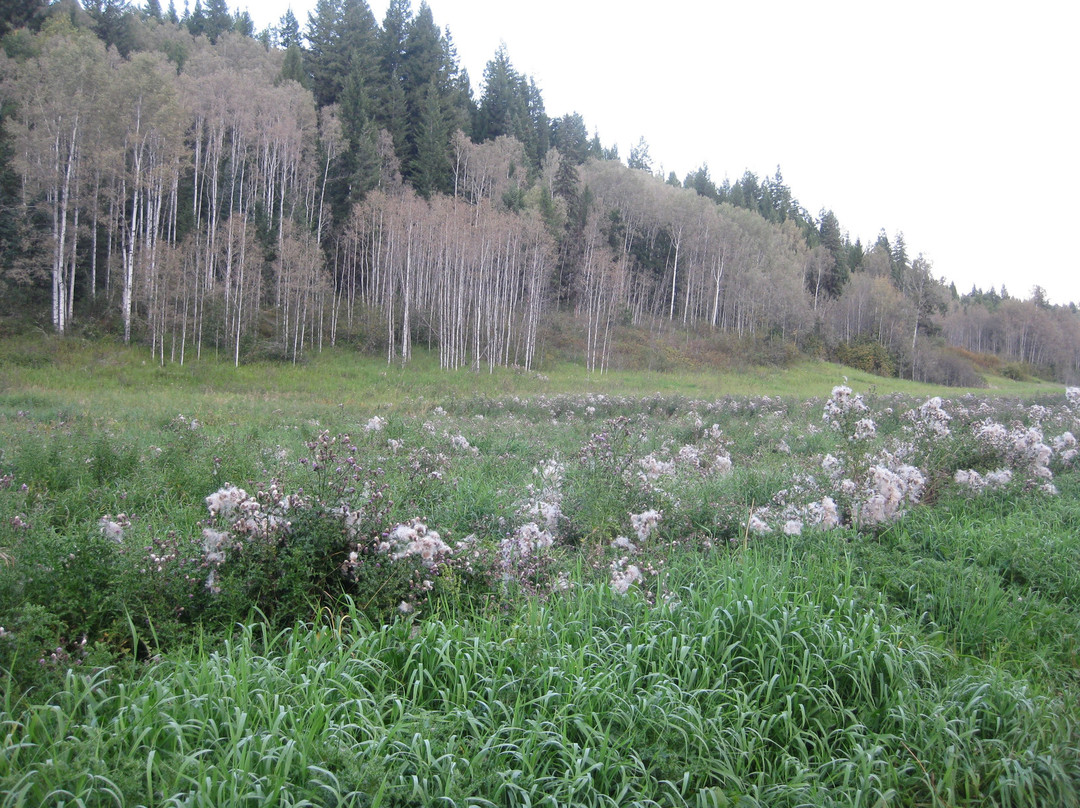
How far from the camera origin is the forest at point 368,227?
31125 millimetres

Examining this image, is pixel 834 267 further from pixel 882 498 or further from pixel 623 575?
pixel 623 575

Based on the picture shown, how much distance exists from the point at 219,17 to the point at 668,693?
91593 mm

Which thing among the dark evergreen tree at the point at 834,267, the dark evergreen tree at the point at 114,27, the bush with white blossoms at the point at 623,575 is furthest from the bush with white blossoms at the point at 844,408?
the dark evergreen tree at the point at 834,267

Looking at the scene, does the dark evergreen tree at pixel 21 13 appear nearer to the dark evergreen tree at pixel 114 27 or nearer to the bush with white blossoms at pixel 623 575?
the dark evergreen tree at pixel 114 27

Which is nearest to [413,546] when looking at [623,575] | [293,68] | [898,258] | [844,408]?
[623,575]

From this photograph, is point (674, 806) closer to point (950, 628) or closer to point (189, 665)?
point (189, 665)

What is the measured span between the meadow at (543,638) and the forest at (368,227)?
2940 centimetres

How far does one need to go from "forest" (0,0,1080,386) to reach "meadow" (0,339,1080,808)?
29.4 m

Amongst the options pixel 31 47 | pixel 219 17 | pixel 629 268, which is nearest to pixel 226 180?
pixel 31 47

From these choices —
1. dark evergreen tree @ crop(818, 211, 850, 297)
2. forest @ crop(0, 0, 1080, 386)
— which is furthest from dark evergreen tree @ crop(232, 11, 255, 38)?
dark evergreen tree @ crop(818, 211, 850, 297)

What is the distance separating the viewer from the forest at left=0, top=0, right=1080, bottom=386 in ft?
102

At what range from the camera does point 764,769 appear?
3.19 metres

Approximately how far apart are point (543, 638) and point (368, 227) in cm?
4546

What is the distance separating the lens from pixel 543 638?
12.6ft
